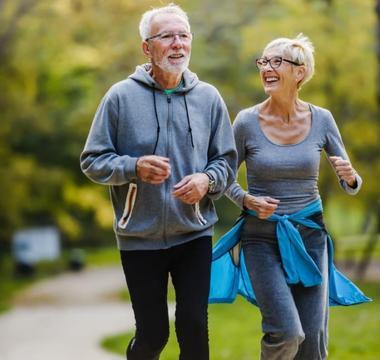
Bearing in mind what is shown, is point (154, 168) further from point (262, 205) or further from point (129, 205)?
point (262, 205)

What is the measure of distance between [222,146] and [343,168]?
616 millimetres

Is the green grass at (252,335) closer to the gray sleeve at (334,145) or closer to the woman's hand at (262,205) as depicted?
the gray sleeve at (334,145)

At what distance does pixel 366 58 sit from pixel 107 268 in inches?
438

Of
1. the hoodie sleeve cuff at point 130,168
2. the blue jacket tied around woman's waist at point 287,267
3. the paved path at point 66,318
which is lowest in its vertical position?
the paved path at point 66,318

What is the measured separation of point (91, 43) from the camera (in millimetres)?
19469

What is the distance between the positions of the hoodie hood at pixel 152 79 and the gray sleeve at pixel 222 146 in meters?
0.15

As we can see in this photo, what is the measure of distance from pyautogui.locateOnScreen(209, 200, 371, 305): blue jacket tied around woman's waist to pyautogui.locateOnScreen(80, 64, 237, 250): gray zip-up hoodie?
0.46 meters

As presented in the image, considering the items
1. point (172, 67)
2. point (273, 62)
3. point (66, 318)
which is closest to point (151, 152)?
point (172, 67)

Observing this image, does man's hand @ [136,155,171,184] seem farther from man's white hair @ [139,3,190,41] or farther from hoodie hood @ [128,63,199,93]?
man's white hair @ [139,3,190,41]

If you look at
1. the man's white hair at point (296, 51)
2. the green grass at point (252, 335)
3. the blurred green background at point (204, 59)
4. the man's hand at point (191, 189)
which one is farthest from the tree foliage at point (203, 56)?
the man's hand at point (191, 189)

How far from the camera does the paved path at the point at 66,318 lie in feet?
37.2

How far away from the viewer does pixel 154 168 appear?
13.6 ft

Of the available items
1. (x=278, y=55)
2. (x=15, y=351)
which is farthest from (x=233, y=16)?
(x=278, y=55)

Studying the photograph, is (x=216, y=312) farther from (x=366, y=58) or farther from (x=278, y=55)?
(x=278, y=55)
